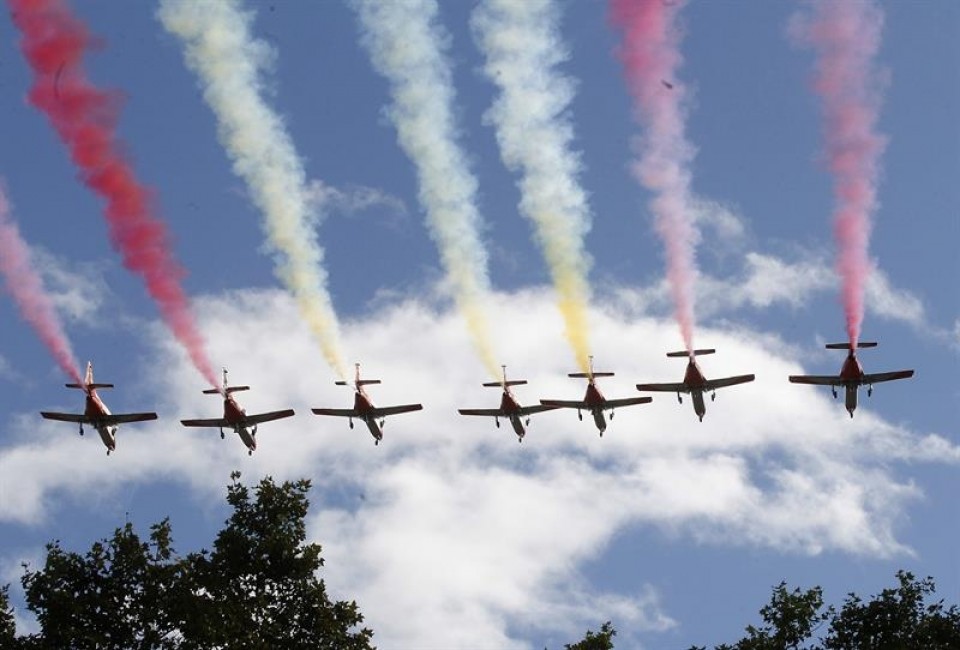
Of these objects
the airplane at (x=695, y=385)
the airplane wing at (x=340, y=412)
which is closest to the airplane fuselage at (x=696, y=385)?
the airplane at (x=695, y=385)

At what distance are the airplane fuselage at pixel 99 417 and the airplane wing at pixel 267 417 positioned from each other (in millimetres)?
5594

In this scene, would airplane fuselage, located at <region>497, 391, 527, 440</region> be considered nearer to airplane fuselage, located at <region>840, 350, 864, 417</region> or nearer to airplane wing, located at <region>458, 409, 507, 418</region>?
airplane wing, located at <region>458, 409, 507, 418</region>

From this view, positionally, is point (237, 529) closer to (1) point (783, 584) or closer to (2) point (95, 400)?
(2) point (95, 400)

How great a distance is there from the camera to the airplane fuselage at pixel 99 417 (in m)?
61.9

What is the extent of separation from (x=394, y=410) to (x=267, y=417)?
548 centimetres

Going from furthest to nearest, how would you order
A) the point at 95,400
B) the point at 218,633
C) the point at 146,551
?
the point at 95,400, the point at 146,551, the point at 218,633

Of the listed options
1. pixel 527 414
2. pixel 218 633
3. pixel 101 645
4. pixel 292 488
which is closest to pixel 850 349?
pixel 527 414

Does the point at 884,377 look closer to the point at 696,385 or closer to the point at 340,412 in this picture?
the point at 696,385

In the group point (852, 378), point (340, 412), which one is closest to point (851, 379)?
point (852, 378)

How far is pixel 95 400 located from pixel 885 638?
31.9 metres

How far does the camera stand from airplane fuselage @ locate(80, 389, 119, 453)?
61938mm

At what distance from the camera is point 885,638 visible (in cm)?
5291

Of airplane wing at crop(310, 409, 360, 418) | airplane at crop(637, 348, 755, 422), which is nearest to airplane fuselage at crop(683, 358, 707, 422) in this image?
airplane at crop(637, 348, 755, 422)

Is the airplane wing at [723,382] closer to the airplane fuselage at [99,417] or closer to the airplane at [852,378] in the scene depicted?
the airplane at [852,378]
